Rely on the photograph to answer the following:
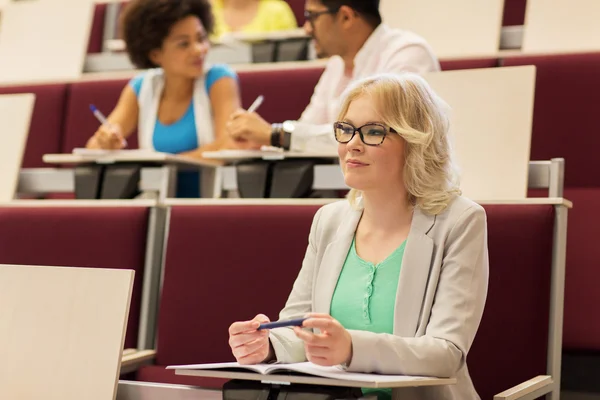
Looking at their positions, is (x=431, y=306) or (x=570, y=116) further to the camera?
(x=570, y=116)

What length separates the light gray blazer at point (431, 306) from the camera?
1.72ft

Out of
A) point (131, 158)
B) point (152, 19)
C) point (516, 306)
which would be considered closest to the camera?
point (516, 306)

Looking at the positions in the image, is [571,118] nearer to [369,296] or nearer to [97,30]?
[369,296]

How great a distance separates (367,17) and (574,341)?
0.42 m

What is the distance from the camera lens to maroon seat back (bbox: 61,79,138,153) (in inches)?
49.2

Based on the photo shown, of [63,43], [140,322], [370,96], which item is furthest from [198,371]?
[63,43]

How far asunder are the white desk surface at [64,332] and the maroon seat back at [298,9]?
0.86 m

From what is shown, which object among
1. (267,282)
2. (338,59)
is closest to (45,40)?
(338,59)

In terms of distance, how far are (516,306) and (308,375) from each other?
25 cm

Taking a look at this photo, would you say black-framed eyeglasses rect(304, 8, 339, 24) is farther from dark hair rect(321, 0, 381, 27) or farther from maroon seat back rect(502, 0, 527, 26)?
maroon seat back rect(502, 0, 527, 26)

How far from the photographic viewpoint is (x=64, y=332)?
590 mm

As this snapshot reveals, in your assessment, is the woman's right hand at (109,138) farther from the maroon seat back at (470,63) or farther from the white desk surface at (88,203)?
the maroon seat back at (470,63)

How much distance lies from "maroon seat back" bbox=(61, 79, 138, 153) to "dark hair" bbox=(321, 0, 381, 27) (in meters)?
0.37

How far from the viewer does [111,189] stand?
3.00 feet
